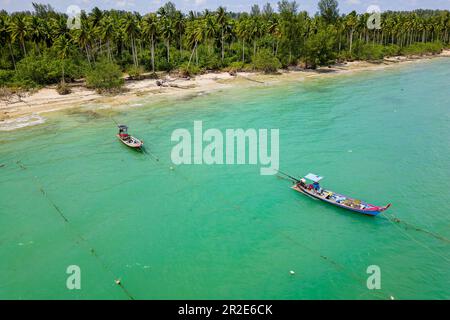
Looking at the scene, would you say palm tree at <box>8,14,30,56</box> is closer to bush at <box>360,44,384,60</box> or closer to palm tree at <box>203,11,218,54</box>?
palm tree at <box>203,11,218,54</box>

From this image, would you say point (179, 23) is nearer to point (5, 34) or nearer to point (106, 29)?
point (106, 29)

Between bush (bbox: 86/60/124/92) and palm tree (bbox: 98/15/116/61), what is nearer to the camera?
bush (bbox: 86/60/124/92)

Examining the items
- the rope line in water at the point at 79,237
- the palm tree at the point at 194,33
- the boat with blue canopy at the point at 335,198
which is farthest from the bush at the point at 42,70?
the boat with blue canopy at the point at 335,198

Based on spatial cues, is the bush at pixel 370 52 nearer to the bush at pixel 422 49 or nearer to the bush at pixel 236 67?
the bush at pixel 422 49

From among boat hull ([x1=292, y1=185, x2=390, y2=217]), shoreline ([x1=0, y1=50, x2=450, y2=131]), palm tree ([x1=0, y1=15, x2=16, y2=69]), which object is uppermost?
palm tree ([x1=0, y1=15, x2=16, y2=69])

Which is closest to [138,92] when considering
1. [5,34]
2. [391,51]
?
[5,34]

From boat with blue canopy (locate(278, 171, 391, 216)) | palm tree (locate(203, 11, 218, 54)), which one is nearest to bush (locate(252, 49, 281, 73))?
palm tree (locate(203, 11, 218, 54))
